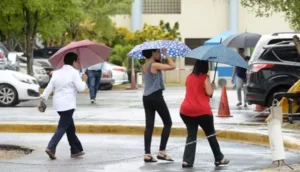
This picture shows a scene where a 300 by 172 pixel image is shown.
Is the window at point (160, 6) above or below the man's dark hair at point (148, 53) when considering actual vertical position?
above

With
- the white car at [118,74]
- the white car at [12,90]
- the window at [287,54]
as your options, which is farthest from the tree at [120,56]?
the window at [287,54]

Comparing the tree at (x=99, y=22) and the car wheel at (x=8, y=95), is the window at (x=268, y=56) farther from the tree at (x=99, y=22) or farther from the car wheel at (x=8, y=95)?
the tree at (x=99, y=22)

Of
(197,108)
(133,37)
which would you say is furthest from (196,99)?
(133,37)

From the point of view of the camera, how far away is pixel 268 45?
1939 centimetres

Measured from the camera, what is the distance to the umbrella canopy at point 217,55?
1156cm

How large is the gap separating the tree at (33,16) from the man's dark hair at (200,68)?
1812 centimetres

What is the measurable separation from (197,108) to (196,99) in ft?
0.42

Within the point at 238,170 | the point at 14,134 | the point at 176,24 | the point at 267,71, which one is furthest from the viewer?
the point at 176,24


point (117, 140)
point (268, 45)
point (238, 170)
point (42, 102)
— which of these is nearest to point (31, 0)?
point (268, 45)

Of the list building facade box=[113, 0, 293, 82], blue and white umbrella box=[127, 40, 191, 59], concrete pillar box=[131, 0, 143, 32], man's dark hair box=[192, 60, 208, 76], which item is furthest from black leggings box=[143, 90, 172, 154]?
concrete pillar box=[131, 0, 143, 32]

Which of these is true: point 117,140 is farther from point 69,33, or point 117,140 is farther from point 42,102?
point 69,33

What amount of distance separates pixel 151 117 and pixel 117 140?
3.08 m

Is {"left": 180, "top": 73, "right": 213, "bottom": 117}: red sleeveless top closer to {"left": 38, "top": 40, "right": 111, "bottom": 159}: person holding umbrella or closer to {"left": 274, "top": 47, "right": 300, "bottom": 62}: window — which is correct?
{"left": 38, "top": 40, "right": 111, "bottom": 159}: person holding umbrella

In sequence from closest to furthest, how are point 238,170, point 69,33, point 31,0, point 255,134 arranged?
1. point 238,170
2. point 255,134
3. point 31,0
4. point 69,33
